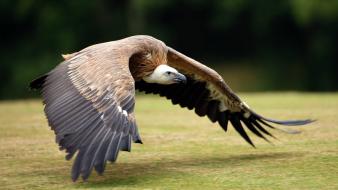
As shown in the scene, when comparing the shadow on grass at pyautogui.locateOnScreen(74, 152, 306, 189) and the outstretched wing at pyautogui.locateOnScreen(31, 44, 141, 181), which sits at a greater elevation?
the outstretched wing at pyautogui.locateOnScreen(31, 44, 141, 181)

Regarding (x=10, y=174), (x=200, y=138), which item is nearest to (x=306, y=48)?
(x=200, y=138)

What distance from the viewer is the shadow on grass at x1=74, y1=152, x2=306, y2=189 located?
7.22m

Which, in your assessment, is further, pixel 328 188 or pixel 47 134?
pixel 47 134

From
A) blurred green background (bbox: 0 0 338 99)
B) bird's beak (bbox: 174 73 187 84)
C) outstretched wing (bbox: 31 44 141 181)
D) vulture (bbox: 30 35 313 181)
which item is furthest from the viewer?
blurred green background (bbox: 0 0 338 99)

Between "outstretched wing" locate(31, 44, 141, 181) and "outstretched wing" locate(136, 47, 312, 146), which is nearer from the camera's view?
"outstretched wing" locate(31, 44, 141, 181)

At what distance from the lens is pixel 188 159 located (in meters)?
8.45

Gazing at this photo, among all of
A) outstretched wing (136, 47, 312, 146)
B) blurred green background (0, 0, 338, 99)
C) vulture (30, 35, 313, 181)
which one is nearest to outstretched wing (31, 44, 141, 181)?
vulture (30, 35, 313, 181)

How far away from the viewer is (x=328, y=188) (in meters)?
6.77

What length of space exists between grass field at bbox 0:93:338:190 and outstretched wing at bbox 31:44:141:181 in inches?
19.6

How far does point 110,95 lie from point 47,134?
137 inches

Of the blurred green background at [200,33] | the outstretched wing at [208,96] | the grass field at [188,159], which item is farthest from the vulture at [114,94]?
the blurred green background at [200,33]

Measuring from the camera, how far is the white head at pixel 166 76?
8703 millimetres

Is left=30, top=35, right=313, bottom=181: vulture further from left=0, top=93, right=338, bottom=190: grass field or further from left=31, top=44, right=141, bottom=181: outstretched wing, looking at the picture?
left=0, top=93, right=338, bottom=190: grass field

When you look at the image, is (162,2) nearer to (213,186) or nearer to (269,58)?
(269,58)
